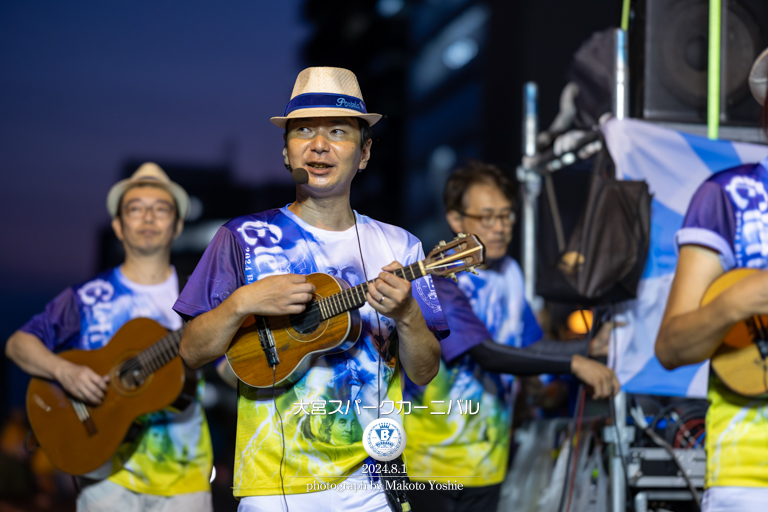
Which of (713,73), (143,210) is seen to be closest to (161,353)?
(143,210)

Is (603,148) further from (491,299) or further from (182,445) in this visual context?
(182,445)

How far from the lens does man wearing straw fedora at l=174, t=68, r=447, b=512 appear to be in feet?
5.64

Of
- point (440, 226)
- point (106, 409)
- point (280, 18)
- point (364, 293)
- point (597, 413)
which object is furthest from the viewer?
point (440, 226)

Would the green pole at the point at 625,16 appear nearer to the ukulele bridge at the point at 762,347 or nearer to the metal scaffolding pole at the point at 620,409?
the metal scaffolding pole at the point at 620,409

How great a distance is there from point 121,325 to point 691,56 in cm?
288

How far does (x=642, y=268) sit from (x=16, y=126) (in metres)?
4.20

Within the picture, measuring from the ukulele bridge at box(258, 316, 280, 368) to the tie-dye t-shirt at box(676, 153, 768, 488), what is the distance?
1154 mm

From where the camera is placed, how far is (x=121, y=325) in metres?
3.24

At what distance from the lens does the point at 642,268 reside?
3182 millimetres

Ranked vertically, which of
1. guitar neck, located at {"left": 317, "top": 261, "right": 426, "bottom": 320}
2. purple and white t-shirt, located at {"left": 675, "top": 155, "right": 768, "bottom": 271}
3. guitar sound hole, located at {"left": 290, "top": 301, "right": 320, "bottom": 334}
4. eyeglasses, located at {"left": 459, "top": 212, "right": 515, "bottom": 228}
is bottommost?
guitar sound hole, located at {"left": 290, "top": 301, "right": 320, "bottom": 334}

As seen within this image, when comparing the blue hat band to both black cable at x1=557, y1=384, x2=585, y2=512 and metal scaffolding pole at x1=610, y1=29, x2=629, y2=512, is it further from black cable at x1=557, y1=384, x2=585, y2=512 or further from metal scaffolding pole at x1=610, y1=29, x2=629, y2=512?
black cable at x1=557, y1=384, x2=585, y2=512

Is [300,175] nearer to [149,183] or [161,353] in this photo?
[161,353]

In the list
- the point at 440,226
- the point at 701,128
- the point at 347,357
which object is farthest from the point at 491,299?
the point at 440,226

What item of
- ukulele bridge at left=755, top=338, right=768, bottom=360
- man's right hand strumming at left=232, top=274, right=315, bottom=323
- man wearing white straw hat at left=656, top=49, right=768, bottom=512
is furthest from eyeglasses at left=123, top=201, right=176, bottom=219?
ukulele bridge at left=755, top=338, right=768, bottom=360
